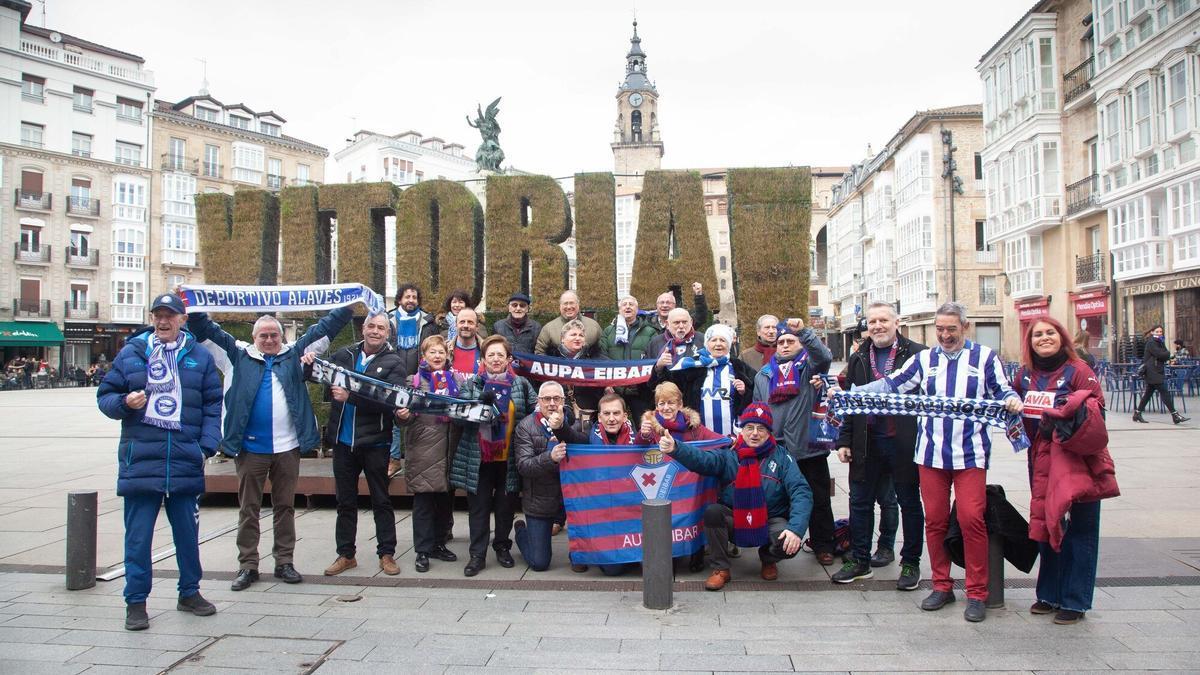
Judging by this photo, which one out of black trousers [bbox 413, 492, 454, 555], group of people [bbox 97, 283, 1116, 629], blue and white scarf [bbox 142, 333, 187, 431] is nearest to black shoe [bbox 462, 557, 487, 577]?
group of people [bbox 97, 283, 1116, 629]

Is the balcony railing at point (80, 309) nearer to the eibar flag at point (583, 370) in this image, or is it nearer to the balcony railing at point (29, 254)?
the balcony railing at point (29, 254)

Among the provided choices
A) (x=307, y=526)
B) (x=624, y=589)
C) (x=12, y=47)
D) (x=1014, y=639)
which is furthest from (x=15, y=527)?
(x=12, y=47)

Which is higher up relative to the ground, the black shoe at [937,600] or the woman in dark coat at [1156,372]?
the woman in dark coat at [1156,372]

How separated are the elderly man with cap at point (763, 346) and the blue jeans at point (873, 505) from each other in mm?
1453

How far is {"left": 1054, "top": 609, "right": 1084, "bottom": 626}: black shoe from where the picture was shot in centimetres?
462

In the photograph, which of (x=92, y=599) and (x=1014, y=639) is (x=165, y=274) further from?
(x=1014, y=639)

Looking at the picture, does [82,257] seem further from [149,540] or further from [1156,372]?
[1156,372]

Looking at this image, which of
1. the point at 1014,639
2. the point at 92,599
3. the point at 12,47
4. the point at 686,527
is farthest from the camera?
the point at 12,47

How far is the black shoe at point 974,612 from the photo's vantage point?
4695 millimetres

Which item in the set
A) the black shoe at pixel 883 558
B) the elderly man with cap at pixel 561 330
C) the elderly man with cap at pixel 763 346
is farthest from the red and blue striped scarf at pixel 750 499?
the elderly man with cap at pixel 561 330

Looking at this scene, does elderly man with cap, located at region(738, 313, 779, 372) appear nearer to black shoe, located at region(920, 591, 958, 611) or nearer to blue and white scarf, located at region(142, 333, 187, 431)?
black shoe, located at region(920, 591, 958, 611)

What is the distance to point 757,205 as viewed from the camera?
992cm

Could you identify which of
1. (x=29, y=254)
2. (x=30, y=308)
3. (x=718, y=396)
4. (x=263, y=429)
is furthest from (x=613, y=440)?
(x=29, y=254)

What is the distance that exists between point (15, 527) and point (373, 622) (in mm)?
5394
